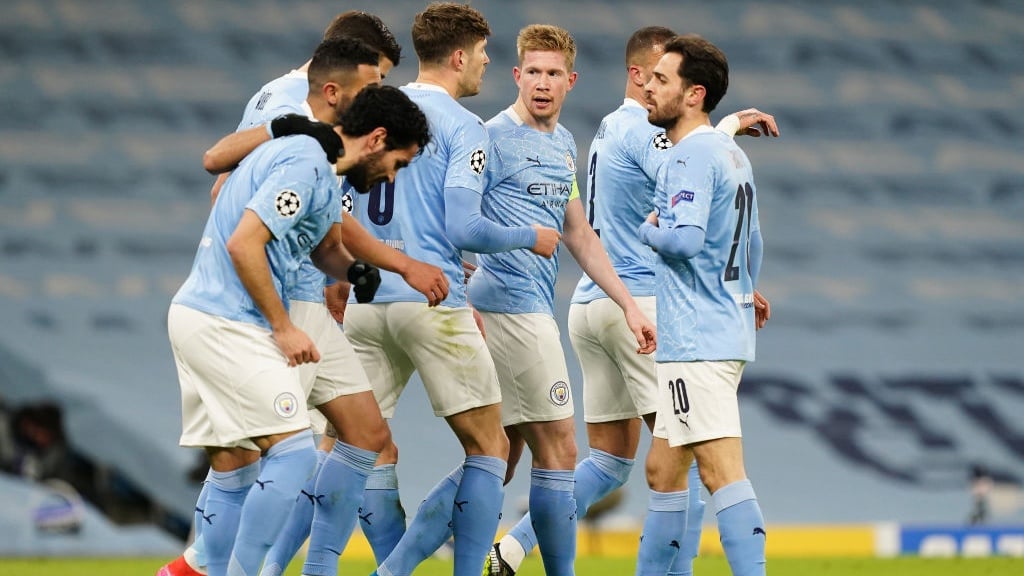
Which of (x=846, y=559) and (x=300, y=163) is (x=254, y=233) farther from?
(x=846, y=559)

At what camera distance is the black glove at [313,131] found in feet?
16.5

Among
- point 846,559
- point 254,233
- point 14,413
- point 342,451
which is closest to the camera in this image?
point 254,233

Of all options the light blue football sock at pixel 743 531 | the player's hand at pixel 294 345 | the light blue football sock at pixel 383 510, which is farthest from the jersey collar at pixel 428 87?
the light blue football sock at pixel 743 531

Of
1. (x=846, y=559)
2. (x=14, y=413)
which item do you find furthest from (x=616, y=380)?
(x=14, y=413)

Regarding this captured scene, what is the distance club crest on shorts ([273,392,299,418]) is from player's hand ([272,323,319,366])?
12 cm

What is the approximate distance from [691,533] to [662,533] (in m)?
0.69

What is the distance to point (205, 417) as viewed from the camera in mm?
5141

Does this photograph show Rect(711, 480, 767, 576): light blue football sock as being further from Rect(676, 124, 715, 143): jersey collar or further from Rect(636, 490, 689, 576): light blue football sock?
Rect(676, 124, 715, 143): jersey collar

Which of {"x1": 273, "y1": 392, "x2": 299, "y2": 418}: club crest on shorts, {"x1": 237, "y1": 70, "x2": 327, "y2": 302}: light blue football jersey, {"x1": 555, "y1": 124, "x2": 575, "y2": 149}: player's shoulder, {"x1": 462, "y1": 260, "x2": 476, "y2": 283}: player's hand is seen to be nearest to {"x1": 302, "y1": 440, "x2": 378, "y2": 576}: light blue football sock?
{"x1": 237, "y1": 70, "x2": 327, "y2": 302}: light blue football jersey

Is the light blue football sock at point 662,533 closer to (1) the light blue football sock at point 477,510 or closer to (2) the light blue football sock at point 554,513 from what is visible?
(2) the light blue football sock at point 554,513

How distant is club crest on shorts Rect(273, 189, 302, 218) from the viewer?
4.86 m

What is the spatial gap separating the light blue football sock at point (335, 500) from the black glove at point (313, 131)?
1245 millimetres

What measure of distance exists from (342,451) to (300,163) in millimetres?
1293

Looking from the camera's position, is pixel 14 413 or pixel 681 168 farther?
pixel 14 413
